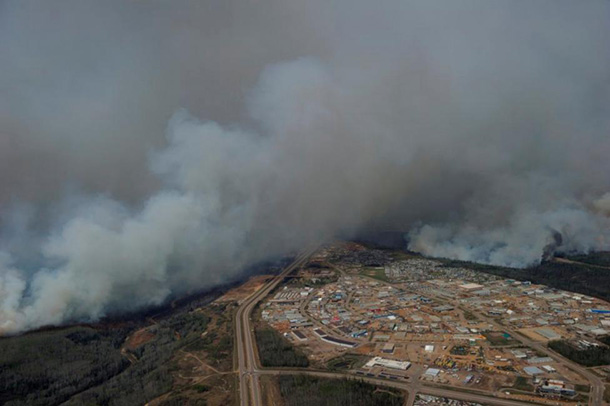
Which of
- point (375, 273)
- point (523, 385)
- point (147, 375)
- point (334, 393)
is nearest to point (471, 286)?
point (375, 273)

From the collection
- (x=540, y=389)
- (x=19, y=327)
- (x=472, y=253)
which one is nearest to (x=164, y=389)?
(x=19, y=327)

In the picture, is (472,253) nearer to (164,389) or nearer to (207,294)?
(207,294)

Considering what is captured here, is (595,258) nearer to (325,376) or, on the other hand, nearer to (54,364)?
(325,376)

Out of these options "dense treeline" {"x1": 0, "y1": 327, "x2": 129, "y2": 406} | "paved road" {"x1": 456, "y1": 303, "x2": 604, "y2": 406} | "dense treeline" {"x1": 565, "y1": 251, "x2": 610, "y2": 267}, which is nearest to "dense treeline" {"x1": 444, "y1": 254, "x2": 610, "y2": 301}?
"dense treeline" {"x1": 565, "y1": 251, "x2": 610, "y2": 267}

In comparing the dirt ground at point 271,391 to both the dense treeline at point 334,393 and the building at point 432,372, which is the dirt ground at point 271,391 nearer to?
the dense treeline at point 334,393

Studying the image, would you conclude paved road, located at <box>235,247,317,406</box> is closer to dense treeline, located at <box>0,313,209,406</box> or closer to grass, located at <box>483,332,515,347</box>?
dense treeline, located at <box>0,313,209,406</box>

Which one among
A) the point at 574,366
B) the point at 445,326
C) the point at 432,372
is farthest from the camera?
the point at 445,326

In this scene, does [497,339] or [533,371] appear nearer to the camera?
[533,371]
